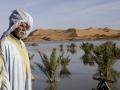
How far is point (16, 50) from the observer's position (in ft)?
12.7

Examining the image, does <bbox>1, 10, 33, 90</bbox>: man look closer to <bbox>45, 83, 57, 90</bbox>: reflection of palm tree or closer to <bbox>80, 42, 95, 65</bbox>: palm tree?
<bbox>45, 83, 57, 90</bbox>: reflection of palm tree

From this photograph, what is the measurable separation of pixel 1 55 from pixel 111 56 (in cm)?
1270

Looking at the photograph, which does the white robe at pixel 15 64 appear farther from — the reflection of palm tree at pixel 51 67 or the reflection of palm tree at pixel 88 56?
the reflection of palm tree at pixel 88 56

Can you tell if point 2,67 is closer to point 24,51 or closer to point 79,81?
point 24,51

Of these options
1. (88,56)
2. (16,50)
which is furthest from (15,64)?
(88,56)

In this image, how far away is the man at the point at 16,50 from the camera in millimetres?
3781

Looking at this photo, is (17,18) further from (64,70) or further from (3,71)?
(64,70)

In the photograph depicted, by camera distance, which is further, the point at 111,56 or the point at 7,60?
the point at 111,56

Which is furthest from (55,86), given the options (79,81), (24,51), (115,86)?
(24,51)

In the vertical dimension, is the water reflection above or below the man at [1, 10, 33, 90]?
below

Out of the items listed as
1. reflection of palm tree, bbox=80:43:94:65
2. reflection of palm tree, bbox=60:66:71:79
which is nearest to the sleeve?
reflection of palm tree, bbox=60:66:71:79

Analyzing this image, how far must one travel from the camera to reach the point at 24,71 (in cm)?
394

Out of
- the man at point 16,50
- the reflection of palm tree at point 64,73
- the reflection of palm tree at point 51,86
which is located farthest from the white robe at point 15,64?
the reflection of palm tree at point 64,73

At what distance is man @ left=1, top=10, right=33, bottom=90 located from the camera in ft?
12.4
